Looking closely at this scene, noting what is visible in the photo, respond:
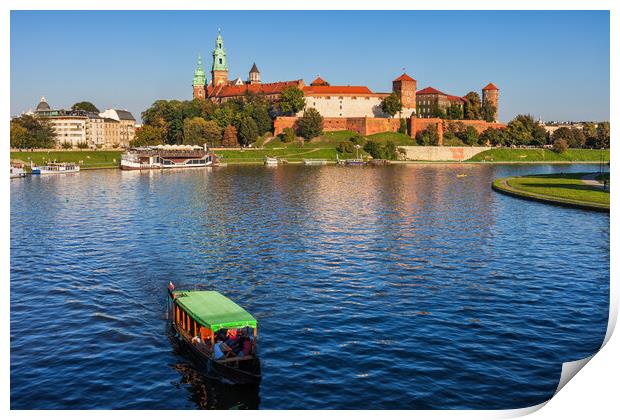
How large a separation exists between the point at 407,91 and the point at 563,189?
4449 inches

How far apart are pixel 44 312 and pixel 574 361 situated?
73.7ft

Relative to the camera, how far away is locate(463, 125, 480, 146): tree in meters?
170

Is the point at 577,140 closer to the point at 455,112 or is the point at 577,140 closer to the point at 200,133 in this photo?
the point at 455,112

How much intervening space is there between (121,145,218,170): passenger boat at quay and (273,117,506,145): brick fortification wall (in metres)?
32.6

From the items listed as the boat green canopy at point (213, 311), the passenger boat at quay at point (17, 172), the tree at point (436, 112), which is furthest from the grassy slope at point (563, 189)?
the tree at point (436, 112)

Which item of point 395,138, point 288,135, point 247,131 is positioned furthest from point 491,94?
point 247,131

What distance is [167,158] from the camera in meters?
140

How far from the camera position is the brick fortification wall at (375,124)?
559 ft

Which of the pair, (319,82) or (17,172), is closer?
(17,172)

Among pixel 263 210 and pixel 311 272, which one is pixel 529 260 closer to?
pixel 311 272

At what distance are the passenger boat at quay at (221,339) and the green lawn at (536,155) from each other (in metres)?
145
